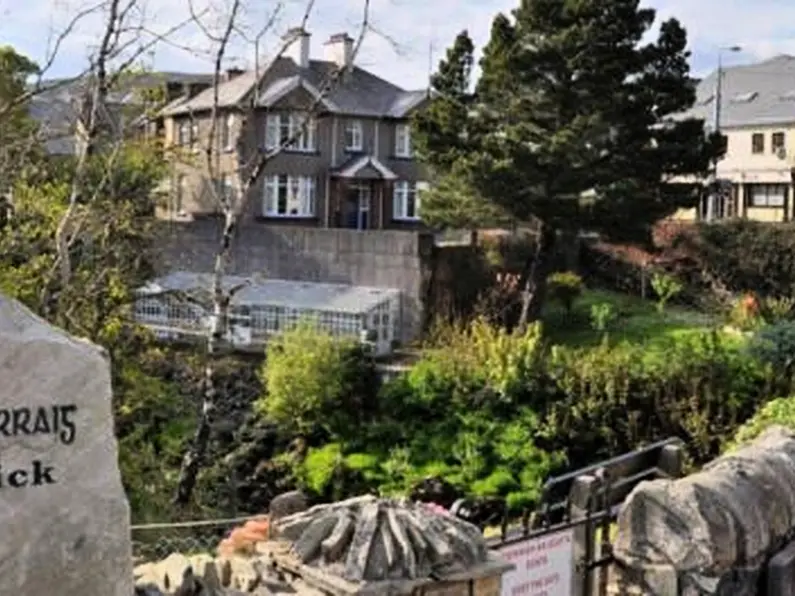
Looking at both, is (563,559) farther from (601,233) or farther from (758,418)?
(601,233)

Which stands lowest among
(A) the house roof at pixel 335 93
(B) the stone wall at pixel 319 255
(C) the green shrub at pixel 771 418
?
(C) the green shrub at pixel 771 418

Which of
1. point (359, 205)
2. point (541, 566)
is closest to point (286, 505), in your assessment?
point (541, 566)

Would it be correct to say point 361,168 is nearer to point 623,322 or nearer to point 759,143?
point 623,322

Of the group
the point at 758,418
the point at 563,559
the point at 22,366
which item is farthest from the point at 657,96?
the point at 22,366

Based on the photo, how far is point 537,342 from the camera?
22.1m

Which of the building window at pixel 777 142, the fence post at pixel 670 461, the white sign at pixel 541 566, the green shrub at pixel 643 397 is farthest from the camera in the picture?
the building window at pixel 777 142

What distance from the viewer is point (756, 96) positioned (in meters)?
44.7

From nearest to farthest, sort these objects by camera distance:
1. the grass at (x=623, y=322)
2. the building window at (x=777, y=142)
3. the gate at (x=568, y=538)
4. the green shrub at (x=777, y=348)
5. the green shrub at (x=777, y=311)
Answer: the gate at (x=568, y=538)
the green shrub at (x=777, y=348)
the green shrub at (x=777, y=311)
the grass at (x=623, y=322)
the building window at (x=777, y=142)

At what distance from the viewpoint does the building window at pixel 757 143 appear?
142ft

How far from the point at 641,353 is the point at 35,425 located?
18.8 m

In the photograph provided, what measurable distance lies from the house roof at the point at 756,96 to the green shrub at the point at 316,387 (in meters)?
22.5

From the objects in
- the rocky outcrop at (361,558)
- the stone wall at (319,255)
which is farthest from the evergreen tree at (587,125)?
the rocky outcrop at (361,558)

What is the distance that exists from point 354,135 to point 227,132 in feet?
13.6

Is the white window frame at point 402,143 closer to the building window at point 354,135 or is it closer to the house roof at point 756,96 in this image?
the building window at point 354,135
